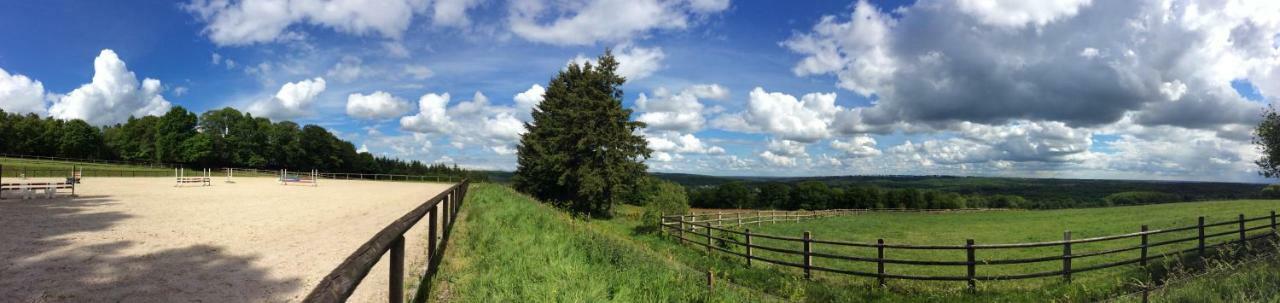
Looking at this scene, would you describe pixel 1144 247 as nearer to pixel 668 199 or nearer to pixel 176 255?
pixel 176 255

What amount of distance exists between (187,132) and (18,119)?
30.2m

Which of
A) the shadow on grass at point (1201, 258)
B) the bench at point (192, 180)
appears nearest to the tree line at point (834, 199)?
the bench at point (192, 180)

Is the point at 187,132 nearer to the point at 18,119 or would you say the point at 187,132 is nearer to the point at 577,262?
the point at 18,119

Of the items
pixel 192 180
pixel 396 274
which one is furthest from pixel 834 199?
pixel 396 274

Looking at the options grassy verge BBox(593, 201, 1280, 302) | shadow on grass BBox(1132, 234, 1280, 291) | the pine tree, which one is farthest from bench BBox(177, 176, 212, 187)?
shadow on grass BBox(1132, 234, 1280, 291)

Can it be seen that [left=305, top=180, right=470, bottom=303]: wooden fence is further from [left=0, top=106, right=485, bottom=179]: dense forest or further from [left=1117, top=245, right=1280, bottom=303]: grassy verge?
[left=0, top=106, right=485, bottom=179]: dense forest

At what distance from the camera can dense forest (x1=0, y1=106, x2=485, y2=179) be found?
3019 inches

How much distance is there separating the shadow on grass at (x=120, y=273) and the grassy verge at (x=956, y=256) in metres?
6.95

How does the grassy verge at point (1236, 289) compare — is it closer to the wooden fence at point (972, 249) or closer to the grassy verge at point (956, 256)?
the grassy verge at point (956, 256)

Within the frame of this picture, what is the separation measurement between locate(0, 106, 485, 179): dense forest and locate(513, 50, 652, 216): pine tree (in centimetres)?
3713

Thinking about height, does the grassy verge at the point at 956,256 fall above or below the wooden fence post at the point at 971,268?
below

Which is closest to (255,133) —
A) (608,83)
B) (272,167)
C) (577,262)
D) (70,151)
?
(272,167)

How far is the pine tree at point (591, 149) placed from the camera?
1313 inches

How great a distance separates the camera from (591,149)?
33.8 metres
